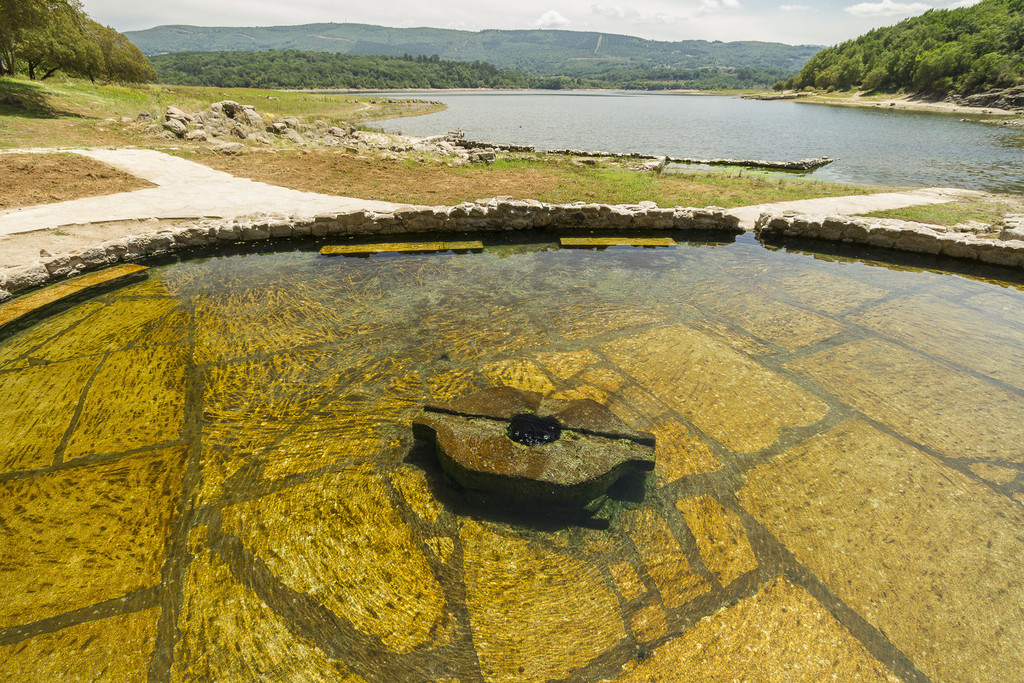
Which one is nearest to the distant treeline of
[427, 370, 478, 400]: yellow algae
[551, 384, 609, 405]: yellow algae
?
[427, 370, 478, 400]: yellow algae

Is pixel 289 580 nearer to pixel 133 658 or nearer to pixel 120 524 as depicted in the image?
pixel 133 658

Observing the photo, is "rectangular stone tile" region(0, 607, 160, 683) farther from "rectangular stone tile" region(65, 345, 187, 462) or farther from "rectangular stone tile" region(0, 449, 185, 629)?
"rectangular stone tile" region(65, 345, 187, 462)

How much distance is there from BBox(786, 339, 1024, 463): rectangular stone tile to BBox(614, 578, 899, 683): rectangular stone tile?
98.7 inches

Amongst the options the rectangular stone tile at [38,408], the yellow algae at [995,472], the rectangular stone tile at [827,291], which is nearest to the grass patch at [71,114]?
the rectangular stone tile at [38,408]

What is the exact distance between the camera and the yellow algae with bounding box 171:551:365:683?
2.31 metres

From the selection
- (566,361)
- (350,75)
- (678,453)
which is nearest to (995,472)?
(678,453)

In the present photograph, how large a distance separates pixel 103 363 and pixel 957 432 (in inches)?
351

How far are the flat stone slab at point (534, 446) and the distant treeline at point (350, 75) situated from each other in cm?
12121

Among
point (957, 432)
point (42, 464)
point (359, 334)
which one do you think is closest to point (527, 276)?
point (359, 334)

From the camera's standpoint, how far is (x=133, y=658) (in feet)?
7.80

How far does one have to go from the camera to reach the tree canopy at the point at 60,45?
2047 cm

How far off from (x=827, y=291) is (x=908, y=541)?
524cm

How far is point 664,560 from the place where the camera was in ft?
9.68

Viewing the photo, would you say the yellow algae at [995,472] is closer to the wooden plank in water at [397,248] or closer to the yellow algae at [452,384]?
the yellow algae at [452,384]
